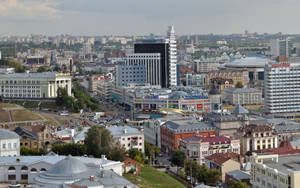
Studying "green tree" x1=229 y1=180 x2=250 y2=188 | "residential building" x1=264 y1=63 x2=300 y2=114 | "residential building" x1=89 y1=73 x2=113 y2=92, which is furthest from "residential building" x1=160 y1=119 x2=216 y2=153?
"residential building" x1=89 y1=73 x2=113 y2=92

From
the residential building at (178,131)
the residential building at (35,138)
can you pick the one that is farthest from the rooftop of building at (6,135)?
the residential building at (178,131)

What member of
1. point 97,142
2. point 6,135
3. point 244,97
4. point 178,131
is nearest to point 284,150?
point 178,131

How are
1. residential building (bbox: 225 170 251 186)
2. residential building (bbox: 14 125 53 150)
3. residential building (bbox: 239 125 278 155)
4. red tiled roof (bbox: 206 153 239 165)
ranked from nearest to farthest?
residential building (bbox: 225 170 251 186) → red tiled roof (bbox: 206 153 239 165) → residential building (bbox: 14 125 53 150) → residential building (bbox: 239 125 278 155)

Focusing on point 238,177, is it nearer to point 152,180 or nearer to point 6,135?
point 152,180

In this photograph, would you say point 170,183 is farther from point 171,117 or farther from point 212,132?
point 171,117

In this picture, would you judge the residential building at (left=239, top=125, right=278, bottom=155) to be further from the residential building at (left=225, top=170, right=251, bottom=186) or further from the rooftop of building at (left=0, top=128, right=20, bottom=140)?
the rooftop of building at (left=0, top=128, right=20, bottom=140)

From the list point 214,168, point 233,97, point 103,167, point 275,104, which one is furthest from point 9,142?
point 233,97
